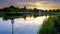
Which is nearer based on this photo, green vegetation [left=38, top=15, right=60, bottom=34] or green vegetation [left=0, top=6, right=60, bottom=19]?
green vegetation [left=38, top=15, right=60, bottom=34]

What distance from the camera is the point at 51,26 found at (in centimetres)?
360

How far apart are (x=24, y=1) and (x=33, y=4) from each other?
259 millimetres

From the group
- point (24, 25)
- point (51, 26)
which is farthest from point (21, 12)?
point (51, 26)

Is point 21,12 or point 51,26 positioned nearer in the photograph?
point 51,26

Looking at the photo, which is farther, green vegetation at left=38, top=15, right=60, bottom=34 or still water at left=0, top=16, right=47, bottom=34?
still water at left=0, top=16, right=47, bottom=34

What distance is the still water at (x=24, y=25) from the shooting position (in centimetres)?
369

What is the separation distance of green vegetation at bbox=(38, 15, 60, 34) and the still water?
5.6 inches

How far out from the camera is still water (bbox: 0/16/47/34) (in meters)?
3.69

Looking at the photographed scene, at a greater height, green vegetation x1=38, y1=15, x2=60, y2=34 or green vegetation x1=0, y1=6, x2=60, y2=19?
green vegetation x1=0, y1=6, x2=60, y2=19

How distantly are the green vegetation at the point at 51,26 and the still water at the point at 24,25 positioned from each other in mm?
141

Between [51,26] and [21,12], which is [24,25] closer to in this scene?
[21,12]

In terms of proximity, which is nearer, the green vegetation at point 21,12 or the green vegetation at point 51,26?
the green vegetation at point 51,26

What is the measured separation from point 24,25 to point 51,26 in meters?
0.71

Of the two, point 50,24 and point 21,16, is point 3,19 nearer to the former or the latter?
point 21,16
